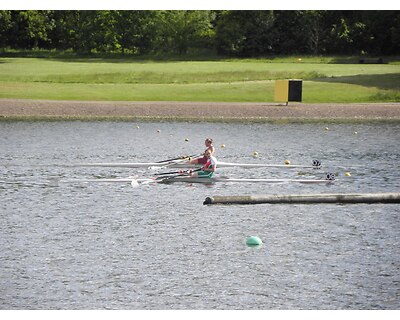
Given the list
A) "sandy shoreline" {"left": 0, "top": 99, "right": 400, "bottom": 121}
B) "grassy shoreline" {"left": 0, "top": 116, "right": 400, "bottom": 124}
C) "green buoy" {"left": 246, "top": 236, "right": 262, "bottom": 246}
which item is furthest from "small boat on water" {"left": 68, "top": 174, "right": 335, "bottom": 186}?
"sandy shoreline" {"left": 0, "top": 99, "right": 400, "bottom": 121}

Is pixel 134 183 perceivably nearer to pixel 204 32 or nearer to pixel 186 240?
pixel 186 240

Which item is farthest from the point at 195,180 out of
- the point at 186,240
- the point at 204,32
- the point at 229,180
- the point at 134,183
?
the point at 204,32

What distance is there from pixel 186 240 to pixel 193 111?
1211 inches

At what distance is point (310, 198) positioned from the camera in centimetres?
2602

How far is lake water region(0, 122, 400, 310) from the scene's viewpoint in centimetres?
1747

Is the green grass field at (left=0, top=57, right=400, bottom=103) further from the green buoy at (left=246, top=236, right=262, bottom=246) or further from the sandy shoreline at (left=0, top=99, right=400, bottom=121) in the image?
the green buoy at (left=246, top=236, right=262, bottom=246)

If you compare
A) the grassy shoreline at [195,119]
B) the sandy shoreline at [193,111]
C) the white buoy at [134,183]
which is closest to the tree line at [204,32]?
the sandy shoreline at [193,111]

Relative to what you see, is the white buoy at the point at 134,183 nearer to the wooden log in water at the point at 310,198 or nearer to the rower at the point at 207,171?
the rower at the point at 207,171

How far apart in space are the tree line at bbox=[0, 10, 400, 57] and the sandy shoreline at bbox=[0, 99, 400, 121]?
21078mm

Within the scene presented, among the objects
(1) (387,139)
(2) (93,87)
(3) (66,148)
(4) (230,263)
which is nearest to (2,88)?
(2) (93,87)

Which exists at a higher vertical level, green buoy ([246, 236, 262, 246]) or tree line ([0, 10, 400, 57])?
tree line ([0, 10, 400, 57])

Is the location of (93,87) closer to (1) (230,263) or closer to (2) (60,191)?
(2) (60,191)

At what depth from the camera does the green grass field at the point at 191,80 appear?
57719 millimetres

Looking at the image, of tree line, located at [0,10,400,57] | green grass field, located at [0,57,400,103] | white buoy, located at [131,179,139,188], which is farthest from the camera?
tree line, located at [0,10,400,57]
